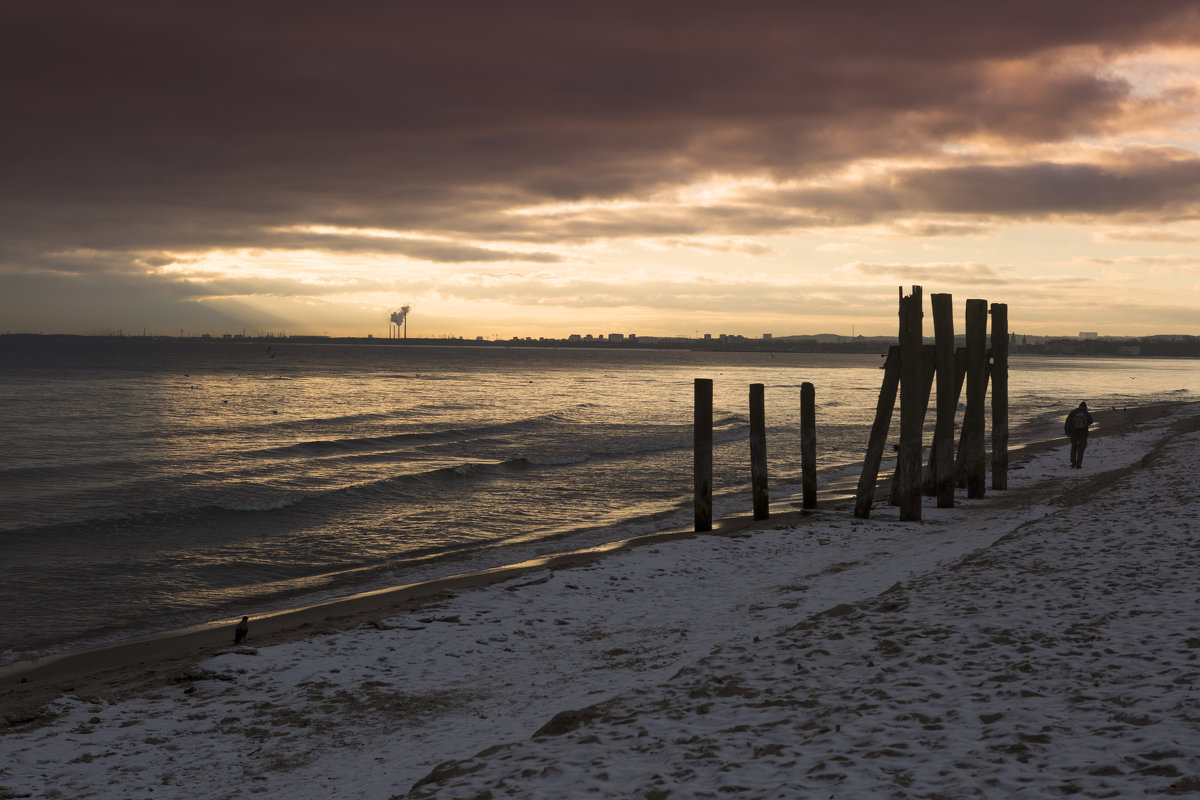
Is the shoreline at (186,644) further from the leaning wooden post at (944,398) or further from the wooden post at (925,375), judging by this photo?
the leaning wooden post at (944,398)

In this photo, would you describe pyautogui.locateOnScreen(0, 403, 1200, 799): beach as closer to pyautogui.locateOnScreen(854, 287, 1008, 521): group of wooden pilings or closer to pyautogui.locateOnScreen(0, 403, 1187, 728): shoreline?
pyautogui.locateOnScreen(0, 403, 1187, 728): shoreline

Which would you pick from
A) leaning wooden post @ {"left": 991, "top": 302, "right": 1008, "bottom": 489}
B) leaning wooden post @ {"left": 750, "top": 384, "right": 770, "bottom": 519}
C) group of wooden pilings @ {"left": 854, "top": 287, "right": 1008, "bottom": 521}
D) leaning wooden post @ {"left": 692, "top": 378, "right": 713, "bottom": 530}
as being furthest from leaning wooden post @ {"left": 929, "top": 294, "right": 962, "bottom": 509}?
leaning wooden post @ {"left": 692, "top": 378, "right": 713, "bottom": 530}

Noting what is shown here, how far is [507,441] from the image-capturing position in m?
32.9

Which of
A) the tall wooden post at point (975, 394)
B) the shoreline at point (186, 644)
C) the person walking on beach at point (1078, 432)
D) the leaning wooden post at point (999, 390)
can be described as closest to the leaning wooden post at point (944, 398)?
the tall wooden post at point (975, 394)

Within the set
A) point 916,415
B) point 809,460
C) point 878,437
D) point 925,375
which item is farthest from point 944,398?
point 809,460

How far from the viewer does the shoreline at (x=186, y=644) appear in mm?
7891

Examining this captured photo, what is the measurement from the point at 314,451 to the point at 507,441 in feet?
24.8

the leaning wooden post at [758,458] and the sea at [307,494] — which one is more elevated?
the leaning wooden post at [758,458]

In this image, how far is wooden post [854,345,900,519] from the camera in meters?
14.7

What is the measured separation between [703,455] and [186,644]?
8.81 m

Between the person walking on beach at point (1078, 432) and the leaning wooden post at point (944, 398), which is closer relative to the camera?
the leaning wooden post at point (944, 398)

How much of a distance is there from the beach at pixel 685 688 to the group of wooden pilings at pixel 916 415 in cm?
287

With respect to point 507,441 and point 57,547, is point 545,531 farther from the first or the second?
point 507,441

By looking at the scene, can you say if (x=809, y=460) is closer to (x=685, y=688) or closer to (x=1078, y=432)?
(x=1078, y=432)
